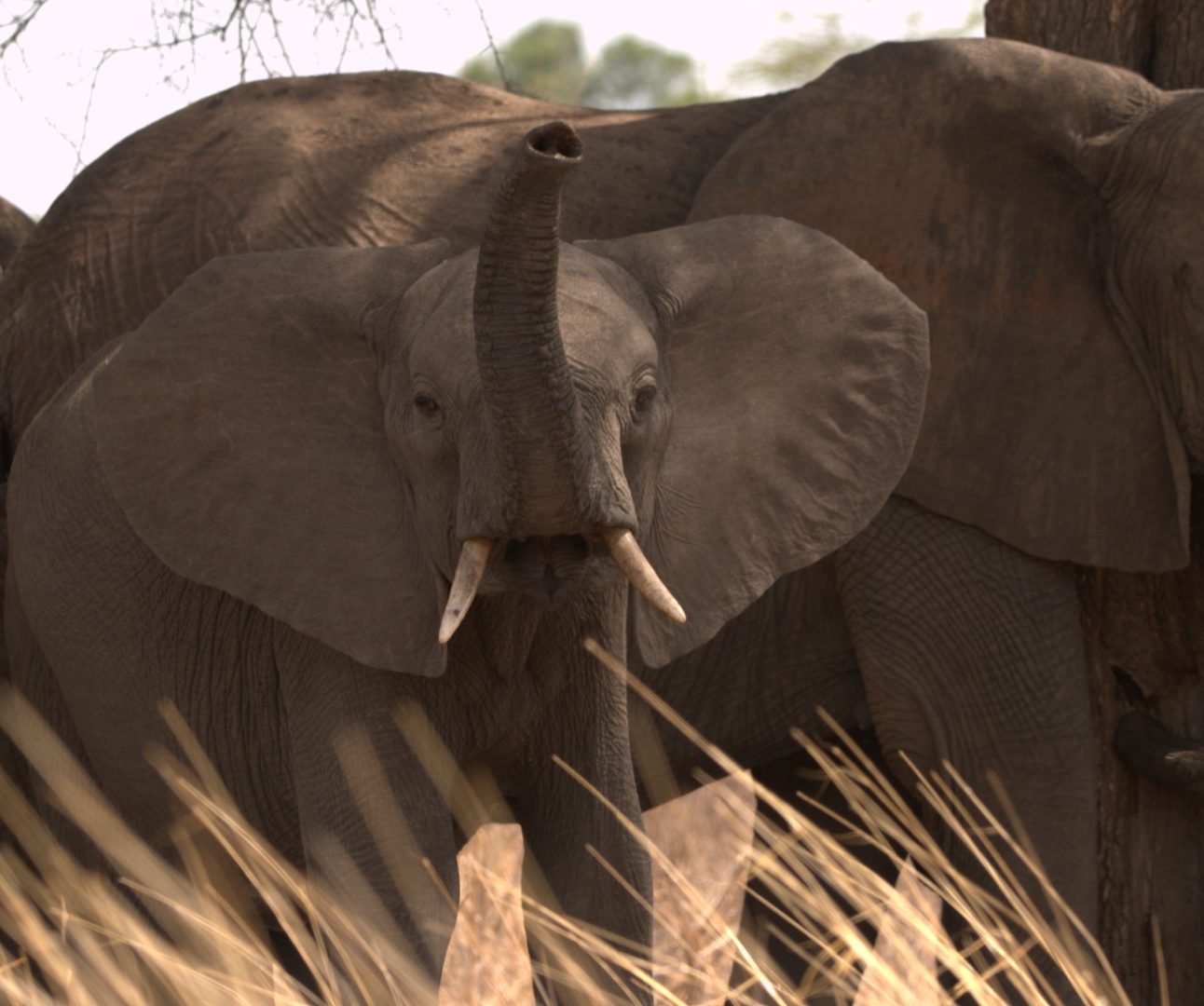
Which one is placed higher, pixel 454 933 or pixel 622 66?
pixel 454 933

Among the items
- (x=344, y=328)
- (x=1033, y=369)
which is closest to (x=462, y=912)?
(x=1033, y=369)

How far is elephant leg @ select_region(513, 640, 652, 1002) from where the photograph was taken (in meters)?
3.67

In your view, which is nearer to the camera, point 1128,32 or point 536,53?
point 1128,32

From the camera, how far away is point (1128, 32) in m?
5.12

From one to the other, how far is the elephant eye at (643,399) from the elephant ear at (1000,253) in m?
1.29

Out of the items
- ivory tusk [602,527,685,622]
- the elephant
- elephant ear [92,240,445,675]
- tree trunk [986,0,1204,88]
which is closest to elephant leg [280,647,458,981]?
elephant ear [92,240,445,675]

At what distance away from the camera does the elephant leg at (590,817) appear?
3674mm

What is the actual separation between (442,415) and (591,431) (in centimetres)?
26

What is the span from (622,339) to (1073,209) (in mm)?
1625

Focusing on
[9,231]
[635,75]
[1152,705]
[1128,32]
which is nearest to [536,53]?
[635,75]

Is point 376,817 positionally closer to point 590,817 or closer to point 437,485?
point 590,817

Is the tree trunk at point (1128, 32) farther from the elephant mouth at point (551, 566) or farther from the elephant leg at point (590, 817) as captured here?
the elephant mouth at point (551, 566)

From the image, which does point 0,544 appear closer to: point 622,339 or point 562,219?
point 562,219

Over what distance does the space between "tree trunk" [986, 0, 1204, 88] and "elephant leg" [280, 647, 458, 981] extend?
2.34m
